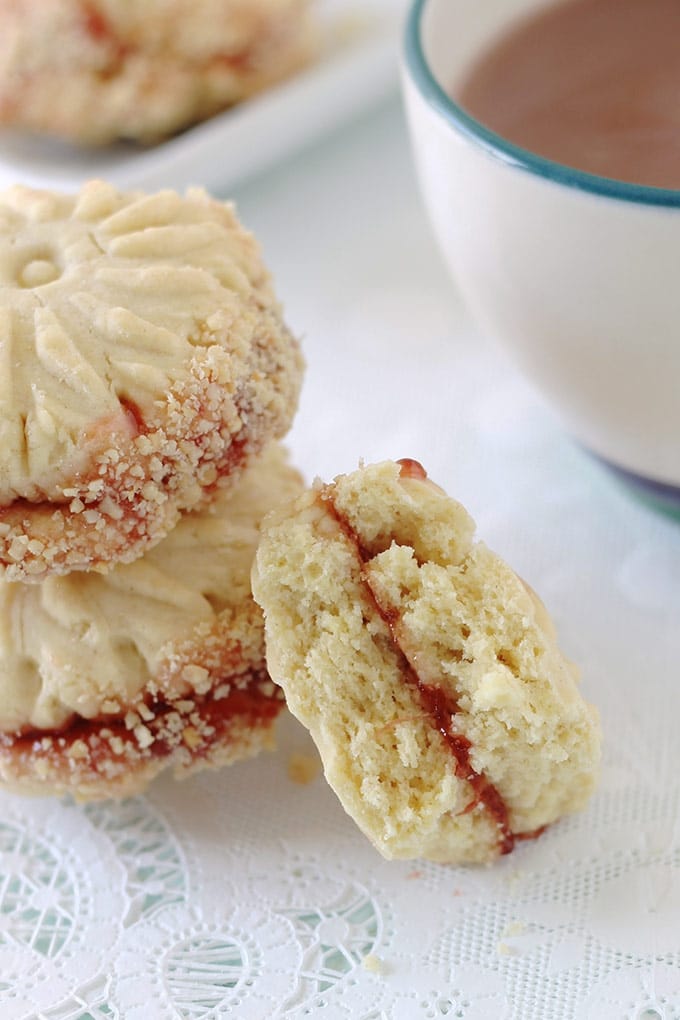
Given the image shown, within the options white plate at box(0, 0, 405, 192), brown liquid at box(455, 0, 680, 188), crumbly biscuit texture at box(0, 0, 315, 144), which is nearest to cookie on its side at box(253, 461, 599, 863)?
brown liquid at box(455, 0, 680, 188)

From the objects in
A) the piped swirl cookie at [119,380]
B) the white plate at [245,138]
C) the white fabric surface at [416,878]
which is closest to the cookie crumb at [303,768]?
the white fabric surface at [416,878]

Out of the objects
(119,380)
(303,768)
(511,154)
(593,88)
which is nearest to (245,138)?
(593,88)

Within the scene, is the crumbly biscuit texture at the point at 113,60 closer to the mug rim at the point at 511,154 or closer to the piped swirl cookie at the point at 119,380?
the mug rim at the point at 511,154

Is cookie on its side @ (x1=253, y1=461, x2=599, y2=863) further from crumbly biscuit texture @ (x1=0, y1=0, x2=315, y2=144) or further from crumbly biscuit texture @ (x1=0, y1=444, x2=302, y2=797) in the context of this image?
crumbly biscuit texture @ (x1=0, y1=0, x2=315, y2=144)

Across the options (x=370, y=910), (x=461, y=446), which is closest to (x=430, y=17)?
(x=461, y=446)

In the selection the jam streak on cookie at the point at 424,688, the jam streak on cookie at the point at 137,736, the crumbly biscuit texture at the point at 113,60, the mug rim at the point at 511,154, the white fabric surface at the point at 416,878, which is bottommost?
the white fabric surface at the point at 416,878

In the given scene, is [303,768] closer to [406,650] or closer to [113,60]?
[406,650]

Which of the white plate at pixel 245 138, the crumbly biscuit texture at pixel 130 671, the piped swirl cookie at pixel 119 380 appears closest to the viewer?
the piped swirl cookie at pixel 119 380
